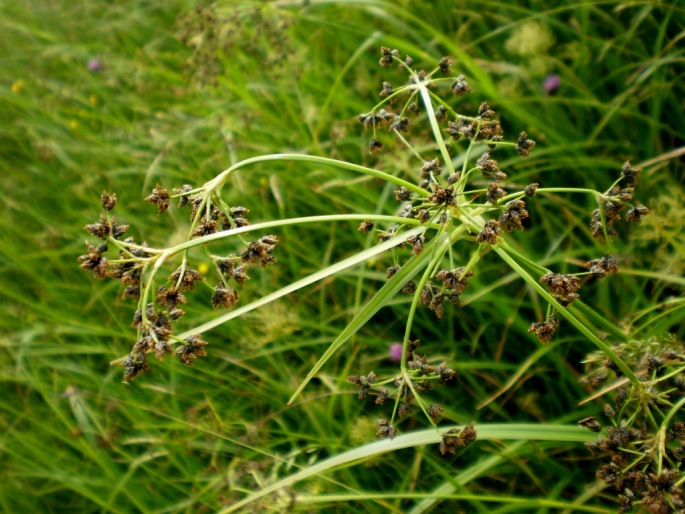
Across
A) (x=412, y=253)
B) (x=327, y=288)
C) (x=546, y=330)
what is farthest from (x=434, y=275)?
(x=327, y=288)

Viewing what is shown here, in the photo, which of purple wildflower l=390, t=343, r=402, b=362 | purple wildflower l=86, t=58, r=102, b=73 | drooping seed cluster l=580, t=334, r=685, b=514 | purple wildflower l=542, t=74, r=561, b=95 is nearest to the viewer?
drooping seed cluster l=580, t=334, r=685, b=514

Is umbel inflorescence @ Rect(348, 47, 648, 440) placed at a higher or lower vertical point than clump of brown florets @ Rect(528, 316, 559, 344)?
higher

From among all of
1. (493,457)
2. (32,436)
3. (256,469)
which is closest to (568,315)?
(493,457)

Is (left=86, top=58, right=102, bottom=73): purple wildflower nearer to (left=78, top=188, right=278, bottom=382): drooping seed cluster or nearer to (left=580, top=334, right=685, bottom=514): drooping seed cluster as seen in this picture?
(left=78, top=188, right=278, bottom=382): drooping seed cluster

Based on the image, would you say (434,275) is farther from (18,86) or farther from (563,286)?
(18,86)

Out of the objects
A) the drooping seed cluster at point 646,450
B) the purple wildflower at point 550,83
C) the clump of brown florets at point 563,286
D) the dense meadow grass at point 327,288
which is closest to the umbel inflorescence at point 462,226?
the clump of brown florets at point 563,286

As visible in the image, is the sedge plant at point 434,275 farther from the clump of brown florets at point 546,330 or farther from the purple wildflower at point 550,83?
the purple wildflower at point 550,83

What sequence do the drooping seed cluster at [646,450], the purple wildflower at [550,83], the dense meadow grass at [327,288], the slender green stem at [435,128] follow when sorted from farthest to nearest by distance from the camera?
the purple wildflower at [550,83] < the dense meadow grass at [327,288] < the slender green stem at [435,128] < the drooping seed cluster at [646,450]

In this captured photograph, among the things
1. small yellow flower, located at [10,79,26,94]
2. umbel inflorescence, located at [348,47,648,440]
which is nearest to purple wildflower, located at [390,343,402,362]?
umbel inflorescence, located at [348,47,648,440]
